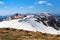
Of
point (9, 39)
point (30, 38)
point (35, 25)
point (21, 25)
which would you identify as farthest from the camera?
point (35, 25)

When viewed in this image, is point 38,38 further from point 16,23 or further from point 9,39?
point 16,23

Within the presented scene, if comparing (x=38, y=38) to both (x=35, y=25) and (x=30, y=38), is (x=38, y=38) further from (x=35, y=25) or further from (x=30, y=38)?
→ (x=35, y=25)

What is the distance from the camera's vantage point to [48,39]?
1057cm

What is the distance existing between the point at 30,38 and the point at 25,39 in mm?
470

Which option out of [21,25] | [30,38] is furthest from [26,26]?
[30,38]

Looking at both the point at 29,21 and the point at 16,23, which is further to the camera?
the point at 29,21

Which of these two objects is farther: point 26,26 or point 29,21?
point 29,21

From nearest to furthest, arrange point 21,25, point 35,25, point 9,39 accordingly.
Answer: point 9,39 → point 21,25 → point 35,25

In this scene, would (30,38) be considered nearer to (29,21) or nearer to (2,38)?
(2,38)

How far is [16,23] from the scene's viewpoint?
17.7m

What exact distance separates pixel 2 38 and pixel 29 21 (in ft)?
27.5

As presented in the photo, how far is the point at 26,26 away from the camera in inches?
690

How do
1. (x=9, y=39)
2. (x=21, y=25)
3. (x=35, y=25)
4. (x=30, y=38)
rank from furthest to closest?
1. (x=35, y=25)
2. (x=21, y=25)
3. (x=30, y=38)
4. (x=9, y=39)

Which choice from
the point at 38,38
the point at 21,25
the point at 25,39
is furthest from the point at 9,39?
the point at 21,25
